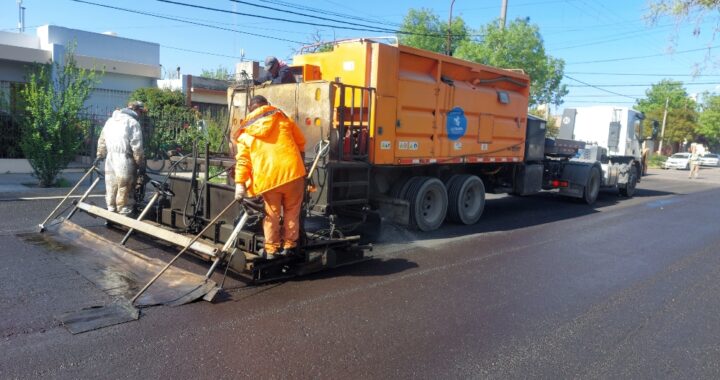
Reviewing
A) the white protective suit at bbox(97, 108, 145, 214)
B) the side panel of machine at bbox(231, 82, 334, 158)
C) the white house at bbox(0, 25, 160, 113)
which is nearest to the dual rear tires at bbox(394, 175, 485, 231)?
the side panel of machine at bbox(231, 82, 334, 158)

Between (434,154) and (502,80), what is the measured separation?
8.33ft

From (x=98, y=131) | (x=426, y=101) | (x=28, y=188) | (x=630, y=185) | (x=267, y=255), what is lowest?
(x=28, y=188)

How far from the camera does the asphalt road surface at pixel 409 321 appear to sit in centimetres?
356

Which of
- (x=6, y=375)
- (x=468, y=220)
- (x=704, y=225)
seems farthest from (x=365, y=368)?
(x=704, y=225)

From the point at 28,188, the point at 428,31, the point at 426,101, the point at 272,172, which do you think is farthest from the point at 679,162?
the point at 272,172

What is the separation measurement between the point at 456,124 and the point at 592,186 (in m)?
6.36

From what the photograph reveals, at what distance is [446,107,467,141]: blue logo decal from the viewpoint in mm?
8469

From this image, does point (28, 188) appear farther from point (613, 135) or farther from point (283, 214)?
point (613, 135)

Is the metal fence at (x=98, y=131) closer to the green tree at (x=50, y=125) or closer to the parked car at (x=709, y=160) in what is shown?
the green tree at (x=50, y=125)

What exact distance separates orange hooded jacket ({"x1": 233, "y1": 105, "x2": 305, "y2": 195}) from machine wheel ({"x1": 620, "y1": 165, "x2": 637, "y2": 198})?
42.3ft

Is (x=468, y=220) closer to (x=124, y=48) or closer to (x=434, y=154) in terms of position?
(x=434, y=154)

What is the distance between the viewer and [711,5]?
11.3 metres

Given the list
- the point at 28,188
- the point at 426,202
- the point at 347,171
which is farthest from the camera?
the point at 28,188

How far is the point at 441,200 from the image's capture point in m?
8.62
